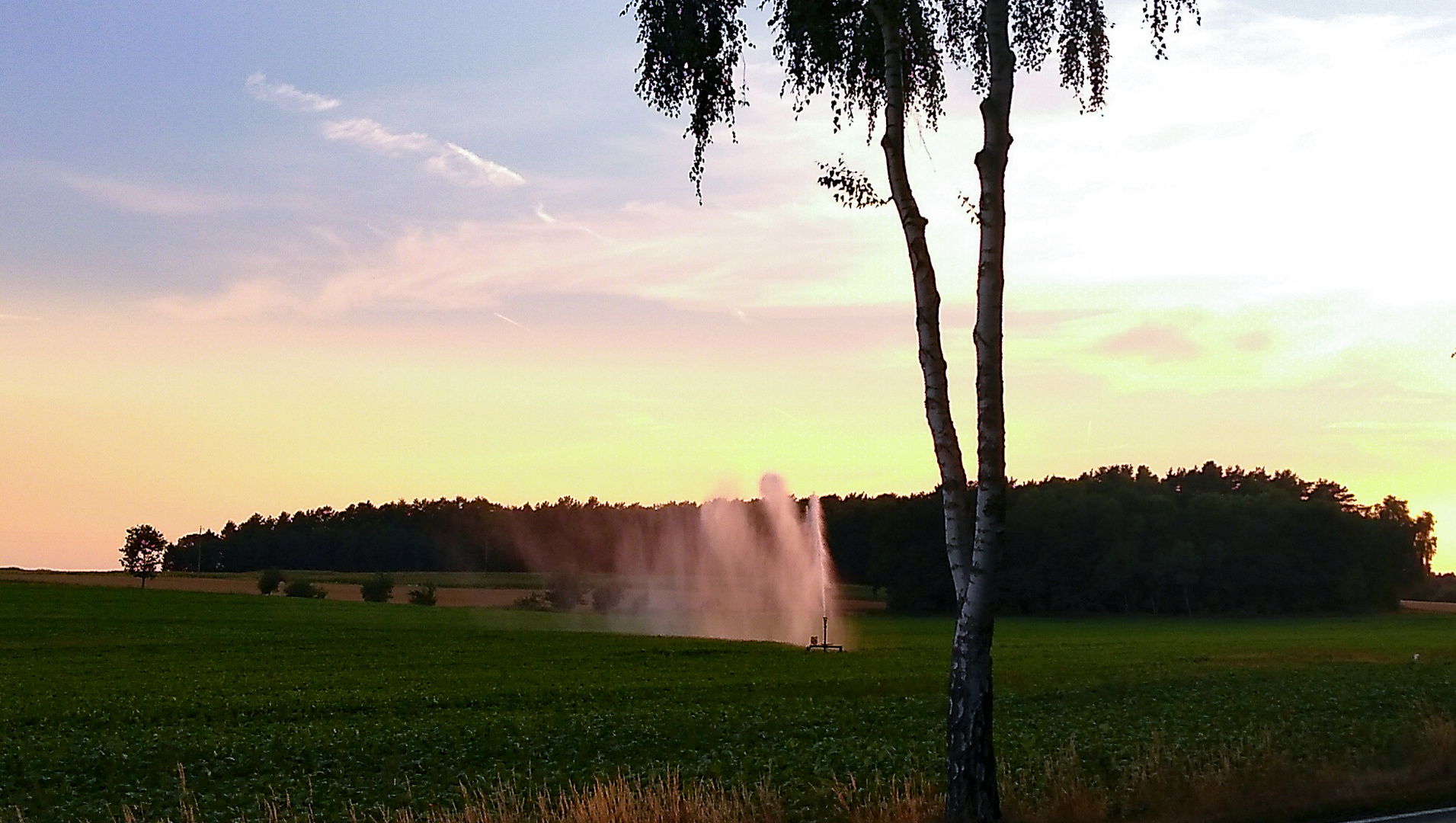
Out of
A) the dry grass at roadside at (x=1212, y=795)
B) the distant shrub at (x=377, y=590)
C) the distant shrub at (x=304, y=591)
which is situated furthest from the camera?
the distant shrub at (x=304, y=591)

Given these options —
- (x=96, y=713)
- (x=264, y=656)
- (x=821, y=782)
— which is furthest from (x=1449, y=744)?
(x=264, y=656)

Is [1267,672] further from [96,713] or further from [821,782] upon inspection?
[96,713]

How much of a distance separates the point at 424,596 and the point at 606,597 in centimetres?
1556

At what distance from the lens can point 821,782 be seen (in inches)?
797

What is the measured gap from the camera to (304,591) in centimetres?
12288

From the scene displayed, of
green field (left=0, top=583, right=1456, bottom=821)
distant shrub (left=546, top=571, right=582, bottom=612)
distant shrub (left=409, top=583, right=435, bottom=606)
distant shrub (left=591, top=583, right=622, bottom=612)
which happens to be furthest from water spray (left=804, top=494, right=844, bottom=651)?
distant shrub (left=409, top=583, right=435, bottom=606)

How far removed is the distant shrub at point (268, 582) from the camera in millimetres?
127188

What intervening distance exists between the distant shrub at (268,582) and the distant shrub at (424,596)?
50.2 feet

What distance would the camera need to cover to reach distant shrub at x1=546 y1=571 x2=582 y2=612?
403 ft

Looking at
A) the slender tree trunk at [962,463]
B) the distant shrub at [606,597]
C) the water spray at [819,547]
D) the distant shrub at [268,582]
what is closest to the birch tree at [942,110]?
the slender tree trunk at [962,463]

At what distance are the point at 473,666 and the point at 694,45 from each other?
134ft

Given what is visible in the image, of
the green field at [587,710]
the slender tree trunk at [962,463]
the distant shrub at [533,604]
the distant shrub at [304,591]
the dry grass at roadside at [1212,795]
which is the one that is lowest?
the green field at [587,710]

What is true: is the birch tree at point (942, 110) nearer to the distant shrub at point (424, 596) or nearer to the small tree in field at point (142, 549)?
the distant shrub at point (424, 596)

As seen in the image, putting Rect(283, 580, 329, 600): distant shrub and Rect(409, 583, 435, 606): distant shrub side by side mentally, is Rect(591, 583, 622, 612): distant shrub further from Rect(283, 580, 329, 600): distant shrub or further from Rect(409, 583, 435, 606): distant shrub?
Rect(283, 580, 329, 600): distant shrub
